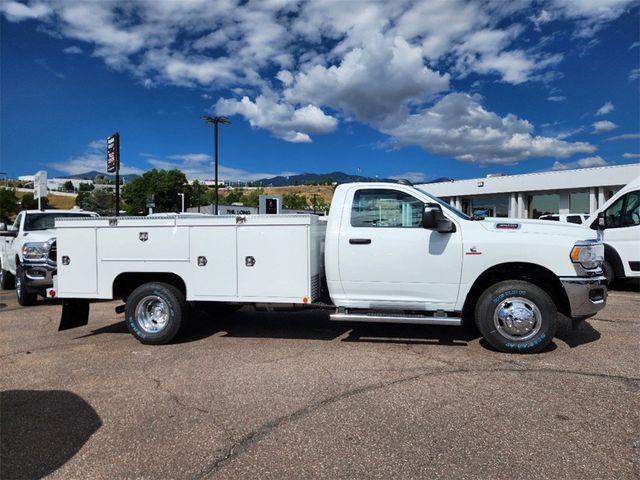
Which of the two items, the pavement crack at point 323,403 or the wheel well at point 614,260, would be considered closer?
the pavement crack at point 323,403

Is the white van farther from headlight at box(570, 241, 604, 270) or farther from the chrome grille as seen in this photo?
the chrome grille

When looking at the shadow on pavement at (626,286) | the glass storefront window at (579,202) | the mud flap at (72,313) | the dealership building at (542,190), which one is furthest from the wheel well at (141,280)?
the glass storefront window at (579,202)

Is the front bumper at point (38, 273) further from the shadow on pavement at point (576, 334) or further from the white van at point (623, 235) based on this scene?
the white van at point (623, 235)

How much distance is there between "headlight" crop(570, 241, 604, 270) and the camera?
5328 millimetres

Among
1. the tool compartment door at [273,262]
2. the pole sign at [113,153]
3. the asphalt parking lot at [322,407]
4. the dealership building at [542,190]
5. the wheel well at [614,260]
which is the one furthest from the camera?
the dealership building at [542,190]

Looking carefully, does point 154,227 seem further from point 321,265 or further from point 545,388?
point 545,388

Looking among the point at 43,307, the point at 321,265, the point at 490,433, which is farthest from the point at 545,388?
the point at 43,307

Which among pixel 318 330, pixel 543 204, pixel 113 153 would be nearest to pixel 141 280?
pixel 318 330

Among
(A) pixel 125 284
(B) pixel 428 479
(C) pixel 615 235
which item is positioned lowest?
(B) pixel 428 479

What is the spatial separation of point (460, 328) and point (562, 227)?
2.13 metres

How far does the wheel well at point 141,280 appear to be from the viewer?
635 cm

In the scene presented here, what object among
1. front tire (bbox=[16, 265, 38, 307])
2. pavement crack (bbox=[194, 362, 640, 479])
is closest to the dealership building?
front tire (bbox=[16, 265, 38, 307])

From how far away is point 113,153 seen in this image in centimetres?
2039

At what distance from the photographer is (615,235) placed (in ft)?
34.2
